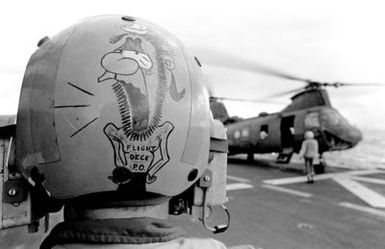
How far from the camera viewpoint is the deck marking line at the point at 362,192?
767 cm

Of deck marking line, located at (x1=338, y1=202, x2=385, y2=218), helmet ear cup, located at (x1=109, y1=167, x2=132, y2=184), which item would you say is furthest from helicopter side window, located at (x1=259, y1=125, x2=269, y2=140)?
helmet ear cup, located at (x1=109, y1=167, x2=132, y2=184)

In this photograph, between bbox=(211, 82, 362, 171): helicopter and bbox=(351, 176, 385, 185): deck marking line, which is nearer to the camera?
bbox=(351, 176, 385, 185): deck marking line

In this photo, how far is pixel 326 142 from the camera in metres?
12.8

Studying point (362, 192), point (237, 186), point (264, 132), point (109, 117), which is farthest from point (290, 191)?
point (109, 117)

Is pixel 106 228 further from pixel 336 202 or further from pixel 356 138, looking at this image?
pixel 356 138

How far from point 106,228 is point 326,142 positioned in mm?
12696

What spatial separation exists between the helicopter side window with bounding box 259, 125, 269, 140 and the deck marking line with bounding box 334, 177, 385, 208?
449cm

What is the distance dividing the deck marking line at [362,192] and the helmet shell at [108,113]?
7.23 metres

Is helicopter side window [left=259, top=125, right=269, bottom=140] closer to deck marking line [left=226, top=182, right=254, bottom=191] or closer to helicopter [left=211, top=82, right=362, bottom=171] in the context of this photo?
helicopter [left=211, top=82, right=362, bottom=171]

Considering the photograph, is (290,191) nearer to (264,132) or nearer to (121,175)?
(264,132)

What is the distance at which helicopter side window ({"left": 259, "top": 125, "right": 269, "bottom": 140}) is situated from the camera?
49.6 ft

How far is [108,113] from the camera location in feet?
4.38

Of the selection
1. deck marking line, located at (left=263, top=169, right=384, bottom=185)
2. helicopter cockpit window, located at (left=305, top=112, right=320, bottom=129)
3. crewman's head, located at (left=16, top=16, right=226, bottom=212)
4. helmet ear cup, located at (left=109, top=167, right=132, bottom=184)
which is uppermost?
helicopter cockpit window, located at (left=305, top=112, right=320, bottom=129)

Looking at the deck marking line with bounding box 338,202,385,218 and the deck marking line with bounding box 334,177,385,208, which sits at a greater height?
the deck marking line with bounding box 334,177,385,208
